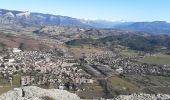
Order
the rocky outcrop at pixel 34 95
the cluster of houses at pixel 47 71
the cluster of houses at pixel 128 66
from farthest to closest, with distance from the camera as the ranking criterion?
the cluster of houses at pixel 128 66 → the cluster of houses at pixel 47 71 → the rocky outcrop at pixel 34 95

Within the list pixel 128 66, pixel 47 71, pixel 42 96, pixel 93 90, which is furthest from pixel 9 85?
pixel 42 96

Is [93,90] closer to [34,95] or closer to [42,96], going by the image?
[34,95]

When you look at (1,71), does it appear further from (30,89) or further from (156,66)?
(30,89)

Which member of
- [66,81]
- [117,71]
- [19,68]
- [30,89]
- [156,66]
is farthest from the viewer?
[156,66]

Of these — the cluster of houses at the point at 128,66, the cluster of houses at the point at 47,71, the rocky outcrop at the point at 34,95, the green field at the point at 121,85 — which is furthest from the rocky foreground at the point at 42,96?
the cluster of houses at the point at 128,66

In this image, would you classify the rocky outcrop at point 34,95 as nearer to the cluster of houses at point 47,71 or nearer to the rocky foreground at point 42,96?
the rocky foreground at point 42,96

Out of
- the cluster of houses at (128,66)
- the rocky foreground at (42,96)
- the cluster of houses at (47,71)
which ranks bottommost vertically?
the cluster of houses at (128,66)

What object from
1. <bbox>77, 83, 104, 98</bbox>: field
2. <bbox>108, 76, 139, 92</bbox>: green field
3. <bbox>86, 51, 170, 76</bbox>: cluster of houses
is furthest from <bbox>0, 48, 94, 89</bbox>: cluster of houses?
<bbox>86, 51, 170, 76</bbox>: cluster of houses

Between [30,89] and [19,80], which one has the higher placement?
[30,89]

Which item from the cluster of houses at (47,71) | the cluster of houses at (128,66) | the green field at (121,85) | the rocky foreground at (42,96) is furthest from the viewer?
the cluster of houses at (128,66)

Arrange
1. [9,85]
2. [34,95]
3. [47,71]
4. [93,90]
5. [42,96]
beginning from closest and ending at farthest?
[42,96]
[34,95]
[9,85]
[93,90]
[47,71]

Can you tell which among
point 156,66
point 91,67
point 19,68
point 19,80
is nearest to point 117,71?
point 91,67
